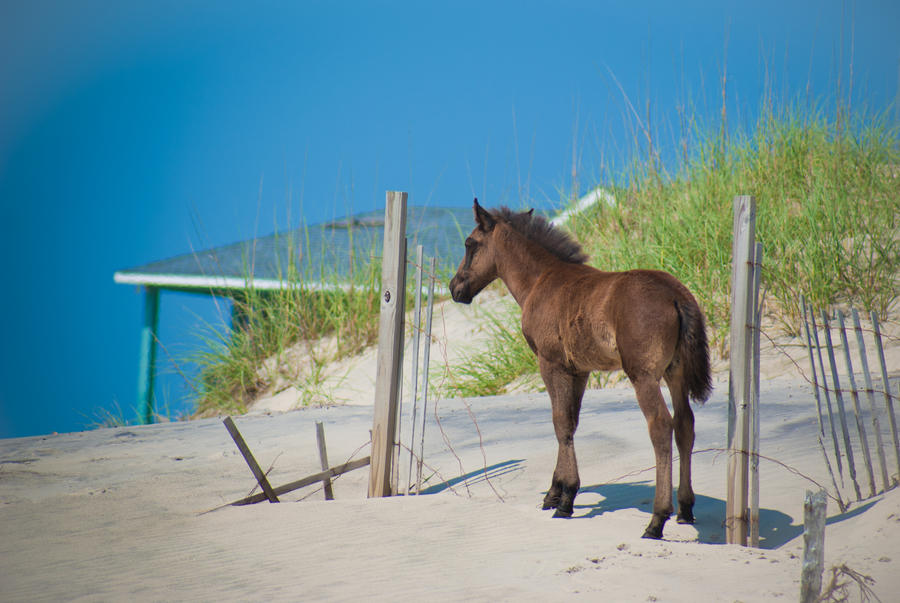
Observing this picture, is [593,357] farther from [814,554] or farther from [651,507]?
[814,554]

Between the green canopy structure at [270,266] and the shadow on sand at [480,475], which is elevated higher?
the green canopy structure at [270,266]

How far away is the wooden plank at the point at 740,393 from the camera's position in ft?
12.6

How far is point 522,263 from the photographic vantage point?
5.19 m

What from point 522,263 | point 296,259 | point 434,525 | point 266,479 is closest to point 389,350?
point 522,263

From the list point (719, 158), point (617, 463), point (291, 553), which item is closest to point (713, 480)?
point (617, 463)

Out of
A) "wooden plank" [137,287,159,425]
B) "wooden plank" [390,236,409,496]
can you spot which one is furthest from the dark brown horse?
"wooden plank" [137,287,159,425]

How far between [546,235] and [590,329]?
1027 millimetres

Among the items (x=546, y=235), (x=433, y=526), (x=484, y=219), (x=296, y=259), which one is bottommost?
(x=433, y=526)

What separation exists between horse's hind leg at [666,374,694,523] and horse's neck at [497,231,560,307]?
3.99 feet

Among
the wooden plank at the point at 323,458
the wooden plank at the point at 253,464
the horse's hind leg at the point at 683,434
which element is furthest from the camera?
the wooden plank at the point at 323,458

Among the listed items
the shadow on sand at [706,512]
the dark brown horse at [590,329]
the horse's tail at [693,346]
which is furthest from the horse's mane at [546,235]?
the shadow on sand at [706,512]

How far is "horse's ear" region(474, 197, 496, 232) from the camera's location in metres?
5.31

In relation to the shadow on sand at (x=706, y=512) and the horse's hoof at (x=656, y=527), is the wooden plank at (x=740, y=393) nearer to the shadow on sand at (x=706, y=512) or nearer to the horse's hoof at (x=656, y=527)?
the shadow on sand at (x=706, y=512)

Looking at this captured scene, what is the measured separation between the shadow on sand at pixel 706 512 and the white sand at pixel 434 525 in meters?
0.02
